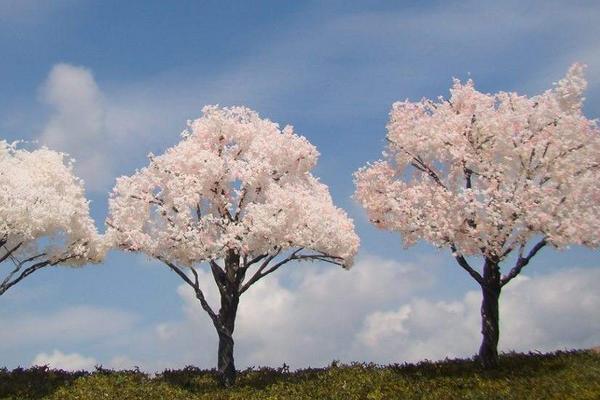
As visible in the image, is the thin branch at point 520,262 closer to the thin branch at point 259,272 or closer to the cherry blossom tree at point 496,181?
the cherry blossom tree at point 496,181

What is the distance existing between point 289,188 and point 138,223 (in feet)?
20.7

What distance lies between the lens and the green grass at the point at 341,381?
2270 centimetres

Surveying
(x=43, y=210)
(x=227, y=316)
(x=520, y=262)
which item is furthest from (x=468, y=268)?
(x=43, y=210)

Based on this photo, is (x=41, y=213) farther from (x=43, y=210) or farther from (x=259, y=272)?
(x=259, y=272)

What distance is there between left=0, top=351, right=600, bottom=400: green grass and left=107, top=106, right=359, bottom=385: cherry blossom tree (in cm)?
212

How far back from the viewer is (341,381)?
25906mm

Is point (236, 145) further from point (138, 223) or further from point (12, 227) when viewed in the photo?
point (12, 227)

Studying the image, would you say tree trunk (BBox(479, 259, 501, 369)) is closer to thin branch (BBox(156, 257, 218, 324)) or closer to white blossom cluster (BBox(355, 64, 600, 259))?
white blossom cluster (BBox(355, 64, 600, 259))

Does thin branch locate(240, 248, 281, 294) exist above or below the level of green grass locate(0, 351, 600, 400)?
above

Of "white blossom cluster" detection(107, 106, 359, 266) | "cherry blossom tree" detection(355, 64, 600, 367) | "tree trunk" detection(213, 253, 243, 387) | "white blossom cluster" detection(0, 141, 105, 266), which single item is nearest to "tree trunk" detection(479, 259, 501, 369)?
"cherry blossom tree" detection(355, 64, 600, 367)

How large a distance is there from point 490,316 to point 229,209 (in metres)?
11.1

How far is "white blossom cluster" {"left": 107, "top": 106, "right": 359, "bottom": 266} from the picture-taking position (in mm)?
27062

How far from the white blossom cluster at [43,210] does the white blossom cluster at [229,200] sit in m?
1.51

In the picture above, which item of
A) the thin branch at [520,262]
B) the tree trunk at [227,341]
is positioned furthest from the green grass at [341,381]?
the thin branch at [520,262]
